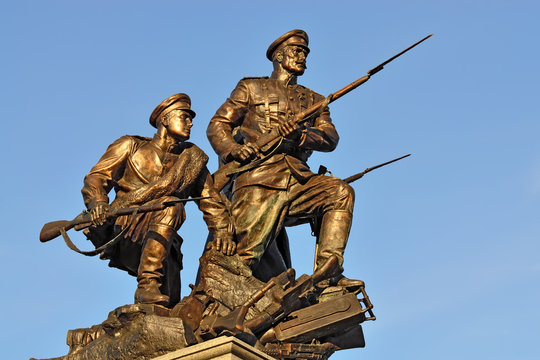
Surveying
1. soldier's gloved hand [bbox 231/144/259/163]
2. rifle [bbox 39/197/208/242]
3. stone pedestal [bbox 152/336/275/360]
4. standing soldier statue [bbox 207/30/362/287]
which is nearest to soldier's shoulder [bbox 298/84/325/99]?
standing soldier statue [bbox 207/30/362/287]

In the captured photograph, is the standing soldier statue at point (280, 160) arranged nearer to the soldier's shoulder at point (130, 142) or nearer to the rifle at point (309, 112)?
the rifle at point (309, 112)

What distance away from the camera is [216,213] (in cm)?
1345

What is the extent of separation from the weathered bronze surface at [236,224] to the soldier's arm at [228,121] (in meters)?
0.02

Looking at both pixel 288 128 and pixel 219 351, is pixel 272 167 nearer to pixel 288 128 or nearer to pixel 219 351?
pixel 288 128

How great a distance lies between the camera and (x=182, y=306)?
12.0 m

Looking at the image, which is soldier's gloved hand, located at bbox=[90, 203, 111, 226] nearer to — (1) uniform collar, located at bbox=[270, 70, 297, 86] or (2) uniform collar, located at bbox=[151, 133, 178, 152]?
(2) uniform collar, located at bbox=[151, 133, 178, 152]

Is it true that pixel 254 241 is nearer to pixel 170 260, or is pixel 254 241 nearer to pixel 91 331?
pixel 170 260

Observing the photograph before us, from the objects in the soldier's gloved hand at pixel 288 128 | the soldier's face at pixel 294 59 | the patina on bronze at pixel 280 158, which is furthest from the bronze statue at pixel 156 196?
the soldier's face at pixel 294 59

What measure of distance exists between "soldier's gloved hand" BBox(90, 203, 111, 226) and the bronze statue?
11 mm

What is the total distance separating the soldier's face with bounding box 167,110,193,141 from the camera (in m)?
13.4

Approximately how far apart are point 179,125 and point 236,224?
1392 mm

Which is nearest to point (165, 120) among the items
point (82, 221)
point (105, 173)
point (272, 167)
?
point (105, 173)

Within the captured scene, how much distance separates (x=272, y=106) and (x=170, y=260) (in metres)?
2.48

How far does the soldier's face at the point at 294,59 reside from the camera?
14508 mm
